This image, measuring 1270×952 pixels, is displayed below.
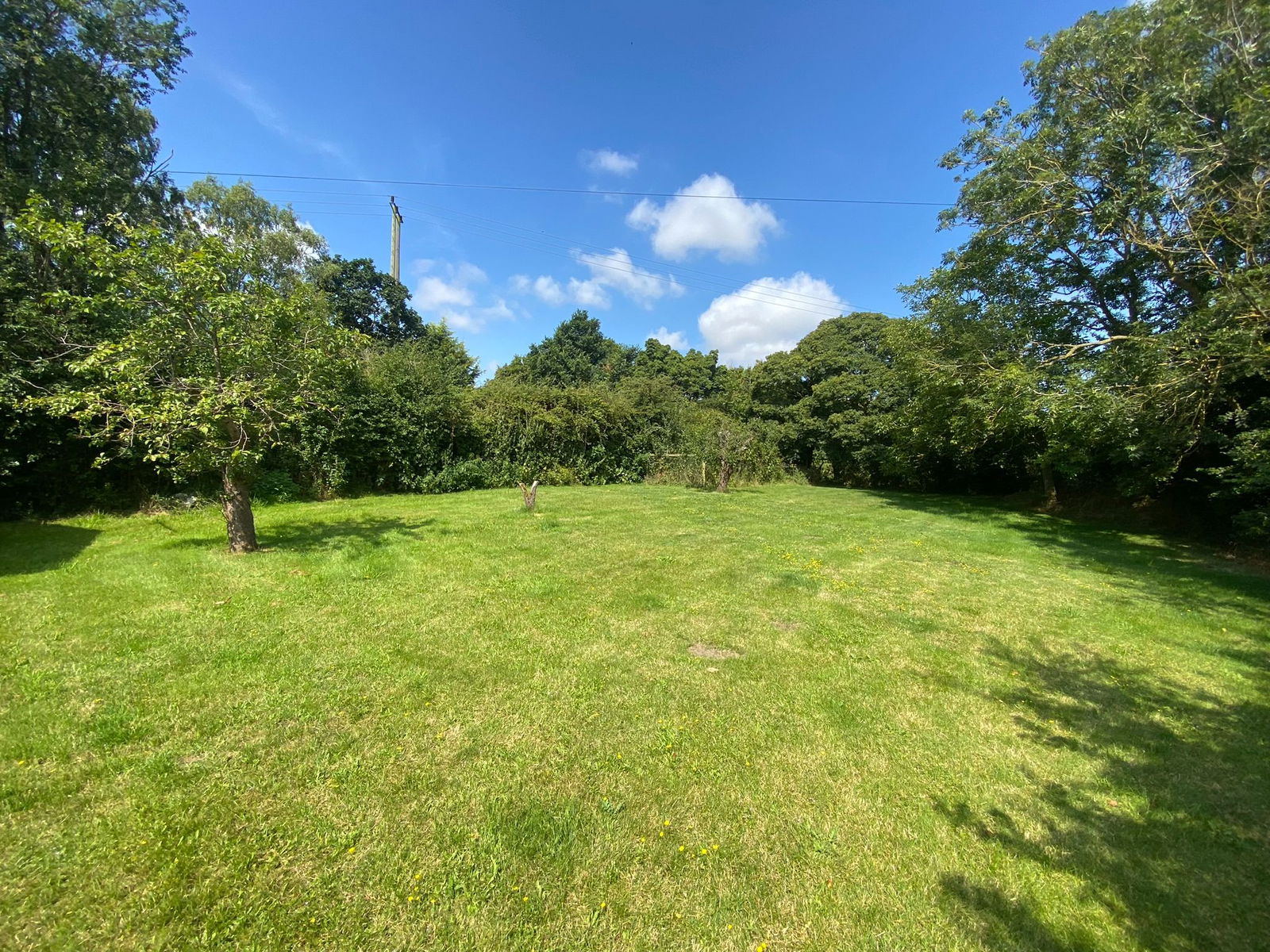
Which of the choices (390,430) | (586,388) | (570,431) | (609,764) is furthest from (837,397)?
(609,764)

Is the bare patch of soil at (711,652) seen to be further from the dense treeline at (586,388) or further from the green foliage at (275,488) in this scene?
the green foliage at (275,488)

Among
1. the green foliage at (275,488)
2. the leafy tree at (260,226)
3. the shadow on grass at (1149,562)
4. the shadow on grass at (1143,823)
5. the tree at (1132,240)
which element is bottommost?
the shadow on grass at (1143,823)

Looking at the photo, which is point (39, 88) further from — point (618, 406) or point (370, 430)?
point (618, 406)

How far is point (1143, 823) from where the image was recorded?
99.3 inches

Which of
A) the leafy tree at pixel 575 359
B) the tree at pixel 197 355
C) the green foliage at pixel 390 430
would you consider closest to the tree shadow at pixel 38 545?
the tree at pixel 197 355

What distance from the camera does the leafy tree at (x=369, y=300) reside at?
27734mm

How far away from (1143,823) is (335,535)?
8994 millimetres

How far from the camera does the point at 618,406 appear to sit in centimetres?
1758

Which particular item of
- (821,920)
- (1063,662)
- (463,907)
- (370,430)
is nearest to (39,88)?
(370,430)

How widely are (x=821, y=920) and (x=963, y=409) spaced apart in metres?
14.7

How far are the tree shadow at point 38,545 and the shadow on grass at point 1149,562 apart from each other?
1370 centimetres

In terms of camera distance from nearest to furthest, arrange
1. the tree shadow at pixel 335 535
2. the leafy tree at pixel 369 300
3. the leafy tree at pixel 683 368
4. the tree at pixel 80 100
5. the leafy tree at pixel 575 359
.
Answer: the tree shadow at pixel 335 535 < the tree at pixel 80 100 < the leafy tree at pixel 369 300 < the leafy tree at pixel 575 359 < the leafy tree at pixel 683 368

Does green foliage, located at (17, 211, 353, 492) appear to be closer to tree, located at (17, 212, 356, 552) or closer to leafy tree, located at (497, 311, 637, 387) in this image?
tree, located at (17, 212, 356, 552)

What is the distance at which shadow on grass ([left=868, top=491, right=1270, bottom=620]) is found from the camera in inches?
249
